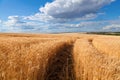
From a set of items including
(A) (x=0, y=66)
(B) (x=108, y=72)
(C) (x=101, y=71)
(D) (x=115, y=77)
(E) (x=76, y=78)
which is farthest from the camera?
(E) (x=76, y=78)

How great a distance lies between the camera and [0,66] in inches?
215

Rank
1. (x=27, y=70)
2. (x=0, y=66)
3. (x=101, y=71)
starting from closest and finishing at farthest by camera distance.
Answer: (x=101, y=71) < (x=27, y=70) < (x=0, y=66)

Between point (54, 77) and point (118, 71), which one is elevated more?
point (118, 71)

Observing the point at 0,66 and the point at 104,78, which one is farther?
the point at 0,66

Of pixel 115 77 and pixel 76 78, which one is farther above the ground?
pixel 115 77

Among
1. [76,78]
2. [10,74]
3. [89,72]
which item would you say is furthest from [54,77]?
[10,74]

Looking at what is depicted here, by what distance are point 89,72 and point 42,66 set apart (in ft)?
4.49

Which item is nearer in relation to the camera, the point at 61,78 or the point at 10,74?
the point at 10,74

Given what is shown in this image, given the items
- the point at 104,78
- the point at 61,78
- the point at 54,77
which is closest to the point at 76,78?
the point at 61,78

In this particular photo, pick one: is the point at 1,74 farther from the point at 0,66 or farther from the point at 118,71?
the point at 118,71

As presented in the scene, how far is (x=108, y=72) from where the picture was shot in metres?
4.49

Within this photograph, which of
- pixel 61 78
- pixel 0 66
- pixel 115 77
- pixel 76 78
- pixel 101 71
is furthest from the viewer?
A: pixel 61 78

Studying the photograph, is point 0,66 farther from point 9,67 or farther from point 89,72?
point 89,72

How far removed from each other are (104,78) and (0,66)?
2.60 m
